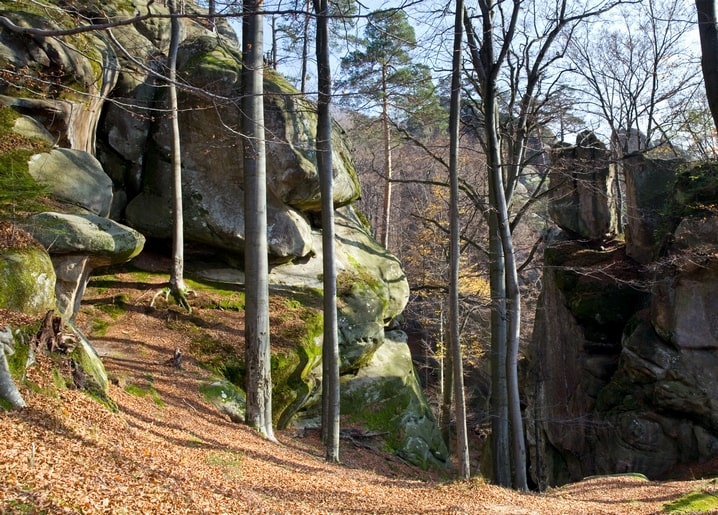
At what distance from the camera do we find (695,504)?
6699mm

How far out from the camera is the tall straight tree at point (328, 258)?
10.2m

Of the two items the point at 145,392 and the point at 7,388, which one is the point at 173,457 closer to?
the point at 7,388

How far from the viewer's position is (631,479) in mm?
10961

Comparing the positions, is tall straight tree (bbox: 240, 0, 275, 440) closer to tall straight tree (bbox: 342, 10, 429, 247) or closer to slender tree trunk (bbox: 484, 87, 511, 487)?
tall straight tree (bbox: 342, 10, 429, 247)

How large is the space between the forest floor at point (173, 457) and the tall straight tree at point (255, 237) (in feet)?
2.22

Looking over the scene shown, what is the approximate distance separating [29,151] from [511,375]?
994 centimetres

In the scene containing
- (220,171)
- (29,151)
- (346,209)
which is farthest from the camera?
(346,209)

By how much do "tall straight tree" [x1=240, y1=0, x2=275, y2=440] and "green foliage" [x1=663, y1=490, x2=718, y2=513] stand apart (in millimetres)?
5940

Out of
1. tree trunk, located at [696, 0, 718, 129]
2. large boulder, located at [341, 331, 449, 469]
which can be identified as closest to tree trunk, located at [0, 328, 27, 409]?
tree trunk, located at [696, 0, 718, 129]

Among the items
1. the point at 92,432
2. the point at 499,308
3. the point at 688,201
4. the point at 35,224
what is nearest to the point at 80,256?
the point at 35,224

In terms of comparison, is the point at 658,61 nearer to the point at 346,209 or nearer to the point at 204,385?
the point at 346,209

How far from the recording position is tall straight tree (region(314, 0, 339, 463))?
10188mm

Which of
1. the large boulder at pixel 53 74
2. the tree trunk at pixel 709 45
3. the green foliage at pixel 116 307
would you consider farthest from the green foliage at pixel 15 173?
the tree trunk at pixel 709 45

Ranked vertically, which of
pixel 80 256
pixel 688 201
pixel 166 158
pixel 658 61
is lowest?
pixel 80 256
